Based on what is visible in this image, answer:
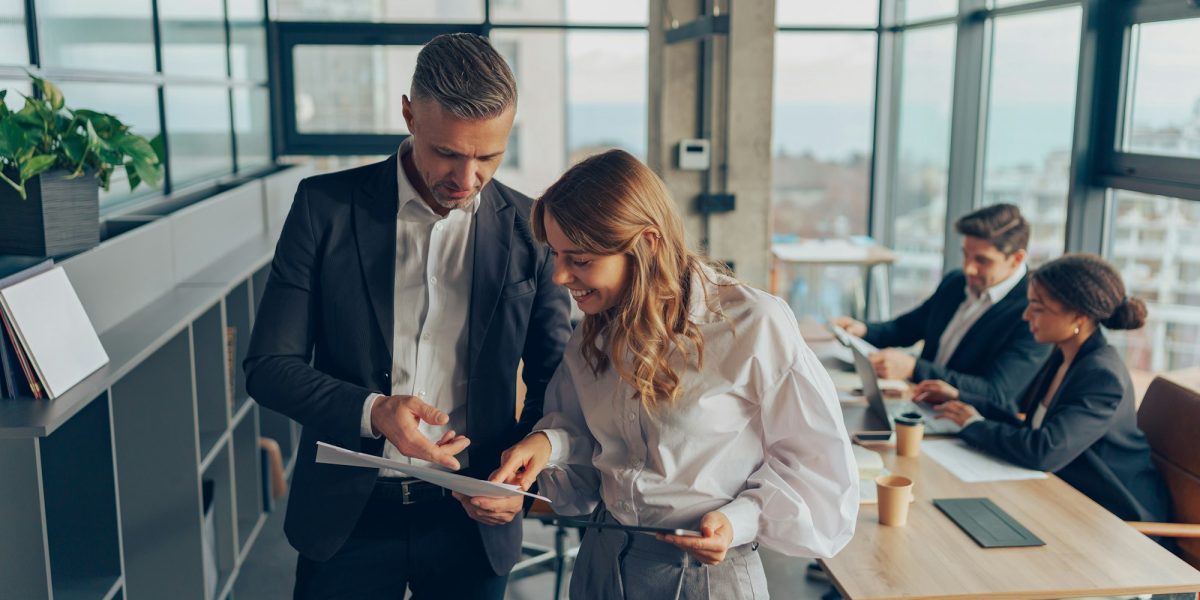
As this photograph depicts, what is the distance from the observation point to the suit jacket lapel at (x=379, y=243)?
1739 millimetres

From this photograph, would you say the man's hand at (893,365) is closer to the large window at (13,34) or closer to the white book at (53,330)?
the white book at (53,330)

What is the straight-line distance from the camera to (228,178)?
16.9ft

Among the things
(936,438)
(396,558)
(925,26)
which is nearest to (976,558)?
(936,438)

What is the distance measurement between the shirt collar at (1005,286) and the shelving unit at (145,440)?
2.74 metres

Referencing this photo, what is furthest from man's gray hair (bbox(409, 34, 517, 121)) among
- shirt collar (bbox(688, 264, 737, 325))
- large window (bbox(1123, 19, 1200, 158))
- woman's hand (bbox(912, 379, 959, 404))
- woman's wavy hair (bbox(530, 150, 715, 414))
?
large window (bbox(1123, 19, 1200, 158))

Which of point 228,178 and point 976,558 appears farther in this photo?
point 228,178

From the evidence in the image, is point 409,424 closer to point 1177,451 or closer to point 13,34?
point 13,34

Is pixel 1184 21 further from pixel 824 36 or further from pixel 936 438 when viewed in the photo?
pixel 824 36

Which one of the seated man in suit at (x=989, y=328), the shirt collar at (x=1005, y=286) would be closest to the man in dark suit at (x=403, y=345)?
the seated man in suit at (x=989, y=328)

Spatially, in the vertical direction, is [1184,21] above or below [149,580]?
above

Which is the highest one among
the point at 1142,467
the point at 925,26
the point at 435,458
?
the point at 925,26

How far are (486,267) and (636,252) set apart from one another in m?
0.32

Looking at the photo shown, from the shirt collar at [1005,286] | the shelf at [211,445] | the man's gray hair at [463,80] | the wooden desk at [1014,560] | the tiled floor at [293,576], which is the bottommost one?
the tiled floor at [293,576]

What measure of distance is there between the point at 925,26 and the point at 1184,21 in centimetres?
238
